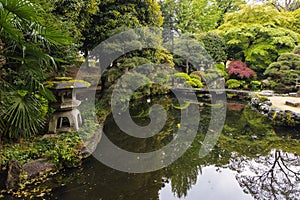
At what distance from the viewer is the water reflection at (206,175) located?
3482 millimetres

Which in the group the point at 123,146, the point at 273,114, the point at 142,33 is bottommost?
the point at 123,146

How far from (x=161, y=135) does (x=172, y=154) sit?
141 cm

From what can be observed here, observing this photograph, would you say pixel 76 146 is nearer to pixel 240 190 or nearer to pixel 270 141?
pixel 240 190

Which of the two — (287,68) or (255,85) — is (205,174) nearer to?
(287,68)

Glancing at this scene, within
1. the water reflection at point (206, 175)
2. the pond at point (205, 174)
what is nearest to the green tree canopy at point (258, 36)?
the pond at point (205, 174)

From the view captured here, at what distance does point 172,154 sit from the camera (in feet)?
16.5

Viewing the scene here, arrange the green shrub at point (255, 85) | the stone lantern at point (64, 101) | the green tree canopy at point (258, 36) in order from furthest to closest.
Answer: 1. the green tree canopy at point (258, 36)
2. the green shrub at point (255, 85)
3. the stone lantern at point (64, 101)

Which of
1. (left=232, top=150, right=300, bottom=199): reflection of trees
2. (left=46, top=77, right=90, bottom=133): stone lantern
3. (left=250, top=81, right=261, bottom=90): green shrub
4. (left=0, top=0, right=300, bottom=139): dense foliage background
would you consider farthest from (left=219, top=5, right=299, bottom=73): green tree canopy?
(left=46, top=77, right=90, bottom=133): stone lantern

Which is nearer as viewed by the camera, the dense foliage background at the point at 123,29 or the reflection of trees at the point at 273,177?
the dense foliage background at the point at 123,29

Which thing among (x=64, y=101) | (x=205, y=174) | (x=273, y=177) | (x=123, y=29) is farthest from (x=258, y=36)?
(x=64, y=101)

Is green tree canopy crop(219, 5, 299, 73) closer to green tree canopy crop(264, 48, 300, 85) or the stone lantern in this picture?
green tree canopy crop(264, 48, 300, 85)

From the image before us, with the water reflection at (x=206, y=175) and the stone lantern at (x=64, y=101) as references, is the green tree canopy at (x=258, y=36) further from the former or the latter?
the stone lantern at (x=64, y=101)

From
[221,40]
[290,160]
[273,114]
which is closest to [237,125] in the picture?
[273,114]

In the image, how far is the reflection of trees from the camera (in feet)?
11.7
